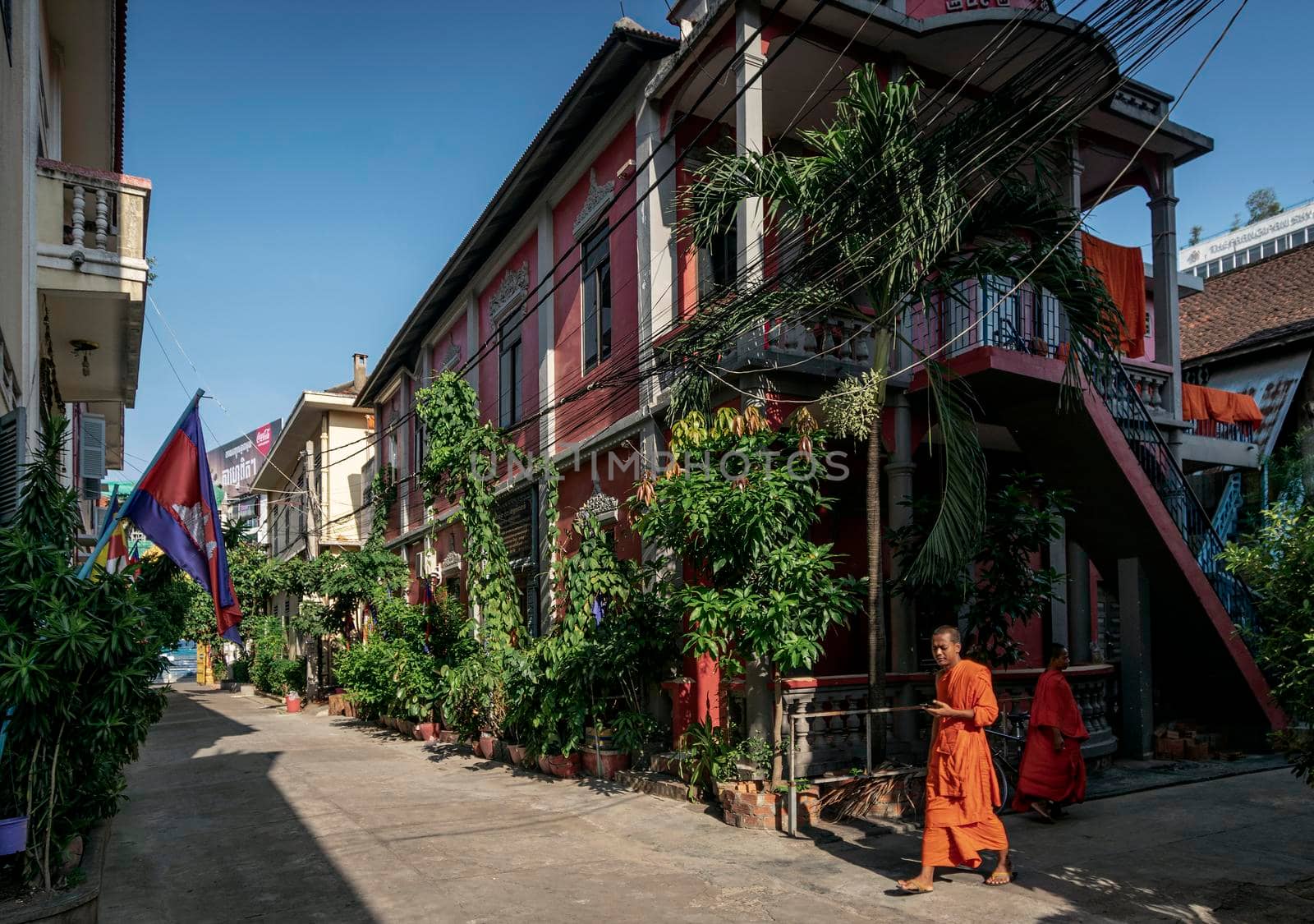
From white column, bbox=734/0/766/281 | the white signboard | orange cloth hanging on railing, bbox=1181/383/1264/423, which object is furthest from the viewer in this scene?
the white signboard

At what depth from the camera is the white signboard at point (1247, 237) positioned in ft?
144

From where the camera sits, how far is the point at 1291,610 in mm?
5809

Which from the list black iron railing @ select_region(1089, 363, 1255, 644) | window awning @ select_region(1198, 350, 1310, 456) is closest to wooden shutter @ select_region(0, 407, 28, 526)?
black iron railing @ select_region(1089, 363, 1255, 644)

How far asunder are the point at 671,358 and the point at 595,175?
15.9 ft

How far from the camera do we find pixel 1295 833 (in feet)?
23.3

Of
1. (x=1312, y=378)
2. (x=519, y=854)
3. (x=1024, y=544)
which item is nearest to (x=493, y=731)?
(x=519, y=854)

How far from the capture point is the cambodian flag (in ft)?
25.3

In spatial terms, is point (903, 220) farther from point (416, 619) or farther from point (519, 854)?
point (416, 619)

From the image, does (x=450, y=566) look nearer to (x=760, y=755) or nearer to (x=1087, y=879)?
(x=760, y=755)

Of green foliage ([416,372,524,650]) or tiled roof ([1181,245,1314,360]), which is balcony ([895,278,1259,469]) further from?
green foliage ([416,372,524,650])

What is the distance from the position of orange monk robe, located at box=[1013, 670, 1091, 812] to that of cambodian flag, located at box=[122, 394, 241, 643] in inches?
250

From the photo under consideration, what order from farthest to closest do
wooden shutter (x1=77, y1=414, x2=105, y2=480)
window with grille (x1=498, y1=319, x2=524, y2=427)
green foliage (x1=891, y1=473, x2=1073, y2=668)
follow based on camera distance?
window with grille (x1=498, y1=319, x2=524, y2=427) < wooden shutter (x1=77, y1=414, x2=105, y2=480) < green foliage (x1=891, y1=473, x2=1073, y2=668)

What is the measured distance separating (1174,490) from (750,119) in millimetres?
6282

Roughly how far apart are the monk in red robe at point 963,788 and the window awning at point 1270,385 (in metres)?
10.7
